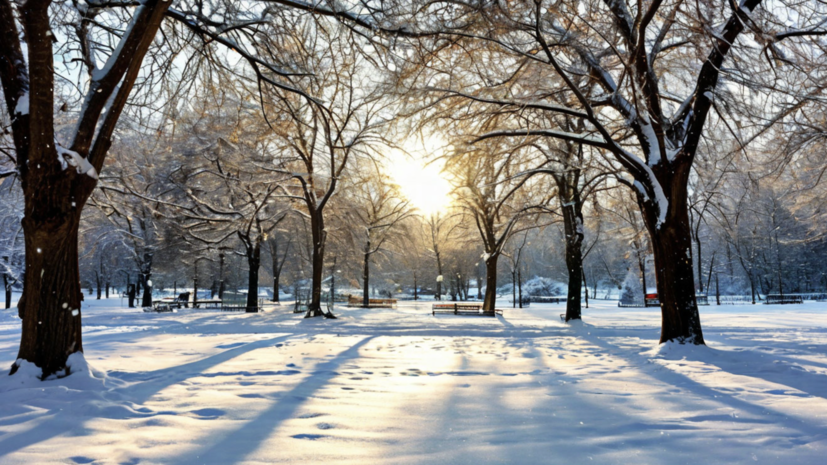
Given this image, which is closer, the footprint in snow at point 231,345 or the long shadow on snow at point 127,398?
the long shadow on snow at point 127,398

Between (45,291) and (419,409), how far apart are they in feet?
14.2

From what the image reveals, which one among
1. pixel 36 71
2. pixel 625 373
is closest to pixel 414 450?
pixel 625 373

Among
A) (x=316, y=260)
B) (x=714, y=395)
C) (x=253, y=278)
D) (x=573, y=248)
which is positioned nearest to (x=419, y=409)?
(x=714, y=395)

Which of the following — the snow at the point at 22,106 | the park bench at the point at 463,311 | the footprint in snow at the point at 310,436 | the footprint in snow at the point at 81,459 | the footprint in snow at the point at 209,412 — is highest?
the snow at the point at 22,106

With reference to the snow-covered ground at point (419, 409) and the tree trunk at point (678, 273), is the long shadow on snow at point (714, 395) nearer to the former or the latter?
the snow-covered ground at point (419, 409)

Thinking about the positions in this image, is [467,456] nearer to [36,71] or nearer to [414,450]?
[414,450]

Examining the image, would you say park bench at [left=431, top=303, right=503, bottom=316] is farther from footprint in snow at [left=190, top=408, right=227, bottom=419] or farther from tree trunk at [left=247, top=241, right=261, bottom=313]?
footprint in snow at [left=190, top=408, right=227, bottom=419]

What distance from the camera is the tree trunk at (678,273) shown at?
799 cm

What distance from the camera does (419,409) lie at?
4180 mm

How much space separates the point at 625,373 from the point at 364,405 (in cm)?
381

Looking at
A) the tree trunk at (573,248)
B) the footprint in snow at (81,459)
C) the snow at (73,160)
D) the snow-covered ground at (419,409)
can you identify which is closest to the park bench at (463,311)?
the tree trunk at (573,248)

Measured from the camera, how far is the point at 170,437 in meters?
3.30

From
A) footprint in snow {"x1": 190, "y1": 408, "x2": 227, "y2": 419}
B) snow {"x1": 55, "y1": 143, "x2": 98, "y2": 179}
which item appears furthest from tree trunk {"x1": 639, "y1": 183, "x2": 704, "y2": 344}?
snow {"x1": 55, "y1": 143, "x2": 98, "y2": 179}

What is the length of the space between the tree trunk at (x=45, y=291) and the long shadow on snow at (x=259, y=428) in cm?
265
